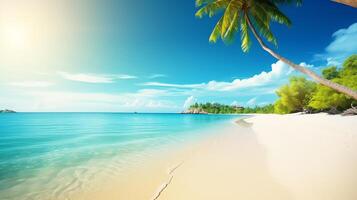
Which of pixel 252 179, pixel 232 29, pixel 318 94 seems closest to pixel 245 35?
pixel 232 29

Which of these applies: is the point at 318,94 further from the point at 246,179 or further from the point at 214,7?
the point at 246,179

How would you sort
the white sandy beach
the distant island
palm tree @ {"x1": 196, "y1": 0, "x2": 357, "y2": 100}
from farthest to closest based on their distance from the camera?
1. the distant island
2. palm tree @ {"x1": 196, "y1": 0, "x2": 357, "y2": 100}
3. the white sandy beach

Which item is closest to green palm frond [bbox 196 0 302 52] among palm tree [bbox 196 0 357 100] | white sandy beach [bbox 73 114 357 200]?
palm tree [bbox 196 0 357 100]

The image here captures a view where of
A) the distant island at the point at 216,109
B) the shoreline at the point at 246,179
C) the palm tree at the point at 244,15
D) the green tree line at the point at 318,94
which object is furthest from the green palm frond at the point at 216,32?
the distant island at the point at 216,109

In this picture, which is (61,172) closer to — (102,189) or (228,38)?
(102,189)

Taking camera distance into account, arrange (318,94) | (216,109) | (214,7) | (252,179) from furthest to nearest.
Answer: (216,109), (318,94), (214,7), (252,179)

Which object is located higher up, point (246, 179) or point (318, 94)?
point (318, 94)

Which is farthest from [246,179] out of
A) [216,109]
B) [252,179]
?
[216,109]

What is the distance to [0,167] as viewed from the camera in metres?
7.27

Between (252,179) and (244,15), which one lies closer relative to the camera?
(252,179)

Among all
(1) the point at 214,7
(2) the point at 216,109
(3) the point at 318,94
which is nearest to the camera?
(1) the point at 214,7

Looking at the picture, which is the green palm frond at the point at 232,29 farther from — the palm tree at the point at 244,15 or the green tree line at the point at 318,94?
the green tree line at the point at 318,94

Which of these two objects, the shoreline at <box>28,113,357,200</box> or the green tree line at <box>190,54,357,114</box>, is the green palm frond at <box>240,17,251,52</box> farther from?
the green tree line at <box>190,54,357,114</box>

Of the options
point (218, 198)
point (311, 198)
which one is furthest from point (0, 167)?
point (311, 198)
